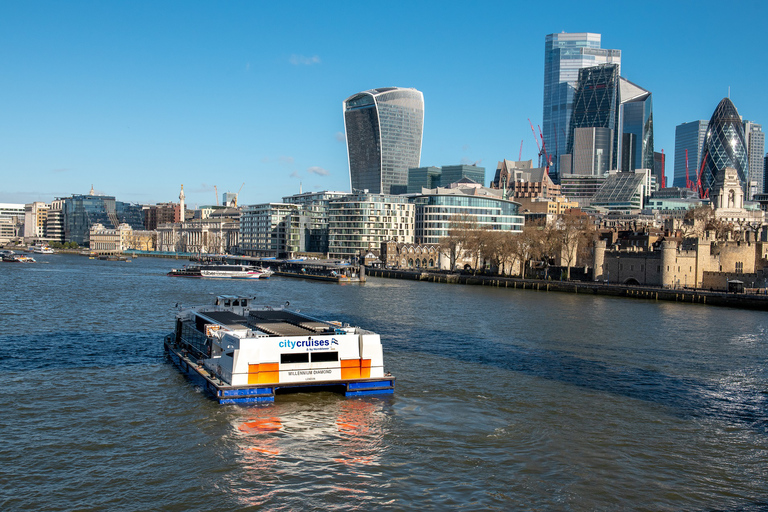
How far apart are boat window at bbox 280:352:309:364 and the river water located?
1.77m

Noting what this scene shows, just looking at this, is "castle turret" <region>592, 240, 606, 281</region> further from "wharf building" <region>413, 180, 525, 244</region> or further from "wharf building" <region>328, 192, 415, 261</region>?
"wharf building" <region>328, 192, 415, 261</region>

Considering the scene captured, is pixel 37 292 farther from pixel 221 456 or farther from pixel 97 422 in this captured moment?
pixel 221 456

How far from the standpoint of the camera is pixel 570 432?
977 inches

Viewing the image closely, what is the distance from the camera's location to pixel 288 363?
2778 centimetres

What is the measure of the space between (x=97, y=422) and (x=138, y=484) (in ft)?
21.4

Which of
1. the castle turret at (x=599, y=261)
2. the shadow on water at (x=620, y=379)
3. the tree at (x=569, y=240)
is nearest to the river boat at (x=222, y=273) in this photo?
the tree at (x=569, y=240)

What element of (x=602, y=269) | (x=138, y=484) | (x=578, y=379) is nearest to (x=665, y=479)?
(x=578, y=379)

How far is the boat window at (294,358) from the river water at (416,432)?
1775mm

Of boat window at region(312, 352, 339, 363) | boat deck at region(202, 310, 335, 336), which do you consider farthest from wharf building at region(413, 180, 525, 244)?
boat window at region(312, 352, 339, 363)

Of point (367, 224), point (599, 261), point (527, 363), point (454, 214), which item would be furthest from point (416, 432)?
point (367, 224)

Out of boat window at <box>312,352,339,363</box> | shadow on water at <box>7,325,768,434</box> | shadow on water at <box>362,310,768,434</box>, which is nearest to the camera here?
boat window at <box>312,352,339,363</box>

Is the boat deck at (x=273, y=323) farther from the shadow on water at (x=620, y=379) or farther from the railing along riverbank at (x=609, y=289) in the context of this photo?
the railing along riverbank at (x=609, y=289)

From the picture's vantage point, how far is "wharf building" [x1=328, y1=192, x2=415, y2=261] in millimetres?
171000

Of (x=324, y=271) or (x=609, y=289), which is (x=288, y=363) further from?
(x=324, y=271)
